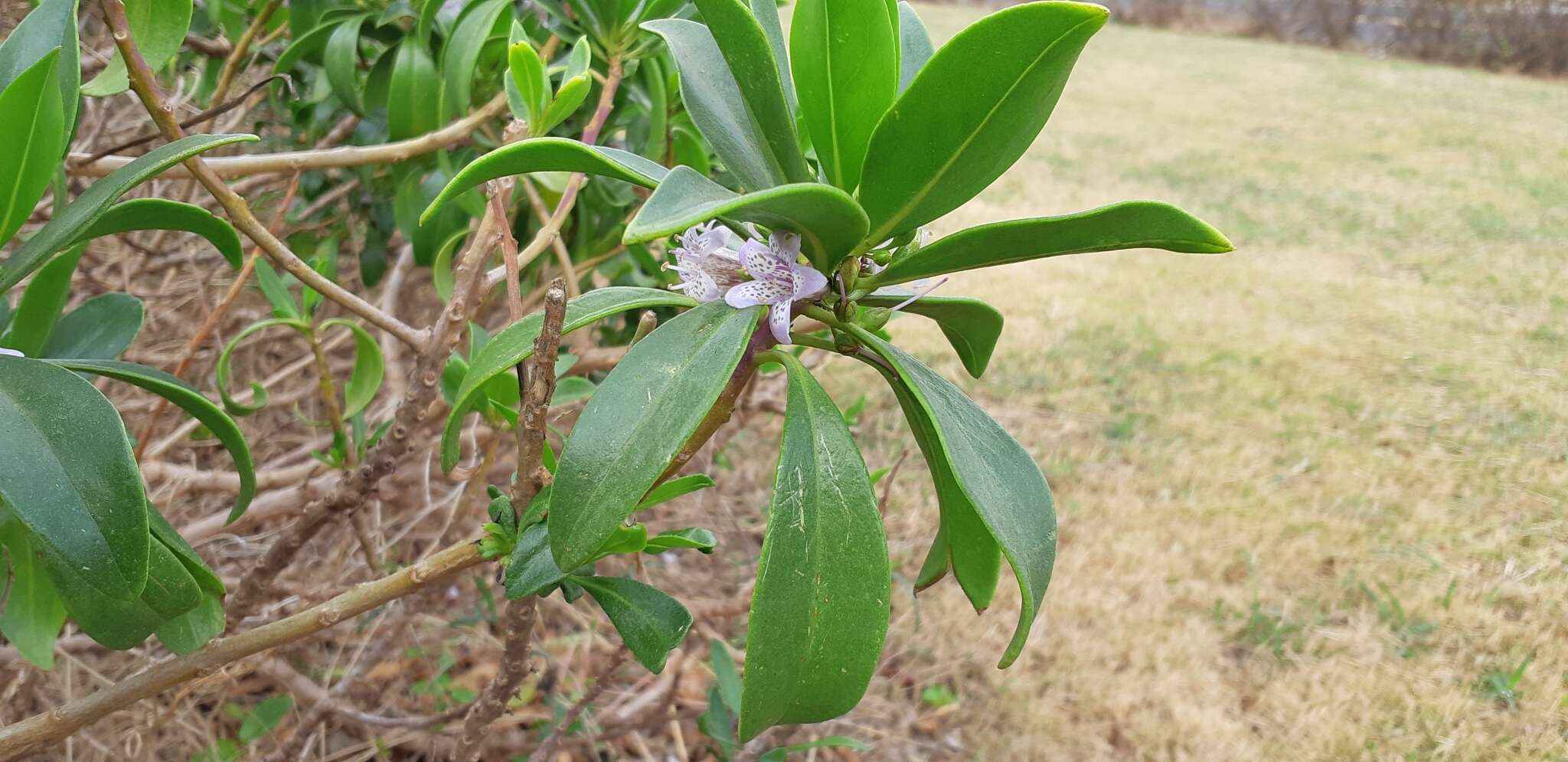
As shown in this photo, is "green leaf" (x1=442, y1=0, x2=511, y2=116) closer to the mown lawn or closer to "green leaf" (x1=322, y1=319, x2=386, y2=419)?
"green leaf" (x1=322, y1=319, x2=386, y2=419)

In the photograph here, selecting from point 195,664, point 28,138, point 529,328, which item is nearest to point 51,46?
point 28,138

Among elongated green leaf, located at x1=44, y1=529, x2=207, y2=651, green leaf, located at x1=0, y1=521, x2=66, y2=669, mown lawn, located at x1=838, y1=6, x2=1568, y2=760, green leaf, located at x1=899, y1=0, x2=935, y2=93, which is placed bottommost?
mown lawn, located at x1=838, y1=6, x2=1568, y2=760

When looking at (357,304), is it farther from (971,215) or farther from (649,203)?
(971,215)

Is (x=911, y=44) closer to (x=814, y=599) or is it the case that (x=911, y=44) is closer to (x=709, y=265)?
(x=709, y=265)

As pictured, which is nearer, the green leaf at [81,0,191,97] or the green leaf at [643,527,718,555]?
the green leaf at [643,527,718,555]

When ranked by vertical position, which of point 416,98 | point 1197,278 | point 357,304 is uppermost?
point 416,98

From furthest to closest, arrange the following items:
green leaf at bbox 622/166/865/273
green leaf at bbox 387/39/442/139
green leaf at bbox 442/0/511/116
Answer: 1. green leaf at bbox 387/39/442/139
2. green leaf at bbox 442/0/511/116
3. green leaf at bbox 622/166/865/273

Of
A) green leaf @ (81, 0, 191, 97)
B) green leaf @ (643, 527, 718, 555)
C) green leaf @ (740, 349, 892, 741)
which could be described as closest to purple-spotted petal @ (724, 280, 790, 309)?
green leaf @ (740, 349, 892, 741)

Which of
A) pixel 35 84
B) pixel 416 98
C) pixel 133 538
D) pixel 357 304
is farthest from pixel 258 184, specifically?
pixel 133 538
